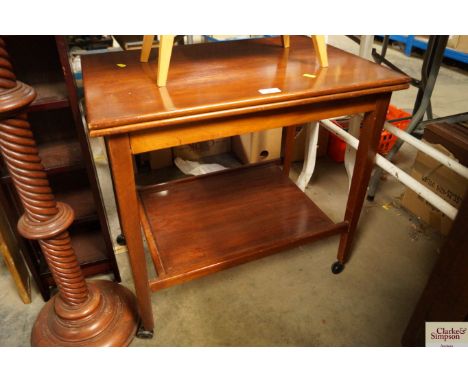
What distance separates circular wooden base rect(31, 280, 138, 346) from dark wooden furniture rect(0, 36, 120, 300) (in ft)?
0.50

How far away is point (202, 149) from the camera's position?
7.09 feet

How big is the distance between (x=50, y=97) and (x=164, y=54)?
1.25 ft

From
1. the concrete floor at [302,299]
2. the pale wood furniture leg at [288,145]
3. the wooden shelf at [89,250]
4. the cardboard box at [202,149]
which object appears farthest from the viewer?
the cardboard box at [202,149]

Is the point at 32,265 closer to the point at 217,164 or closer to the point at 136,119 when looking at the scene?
the point at 136,119

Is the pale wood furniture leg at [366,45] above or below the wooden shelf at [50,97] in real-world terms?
above

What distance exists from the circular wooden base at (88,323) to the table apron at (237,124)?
24.7 inches

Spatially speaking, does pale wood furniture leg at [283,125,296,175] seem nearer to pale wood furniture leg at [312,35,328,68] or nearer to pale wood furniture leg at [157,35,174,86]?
pale wood furniture leg at [312,35,328,68]

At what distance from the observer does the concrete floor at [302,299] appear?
120 cm

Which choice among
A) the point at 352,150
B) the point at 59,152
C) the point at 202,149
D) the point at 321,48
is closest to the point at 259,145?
the point at 202,149

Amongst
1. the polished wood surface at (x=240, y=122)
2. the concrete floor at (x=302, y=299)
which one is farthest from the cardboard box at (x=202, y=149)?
the polished wood surface at (x=240, y=122)

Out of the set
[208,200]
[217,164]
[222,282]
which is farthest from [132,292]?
[217,164]

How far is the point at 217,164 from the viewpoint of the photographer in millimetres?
2084

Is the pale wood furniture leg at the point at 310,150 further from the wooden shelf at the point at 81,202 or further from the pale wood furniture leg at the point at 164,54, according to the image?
the wooden shelf at the point at 81,202

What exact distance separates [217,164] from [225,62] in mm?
1055
